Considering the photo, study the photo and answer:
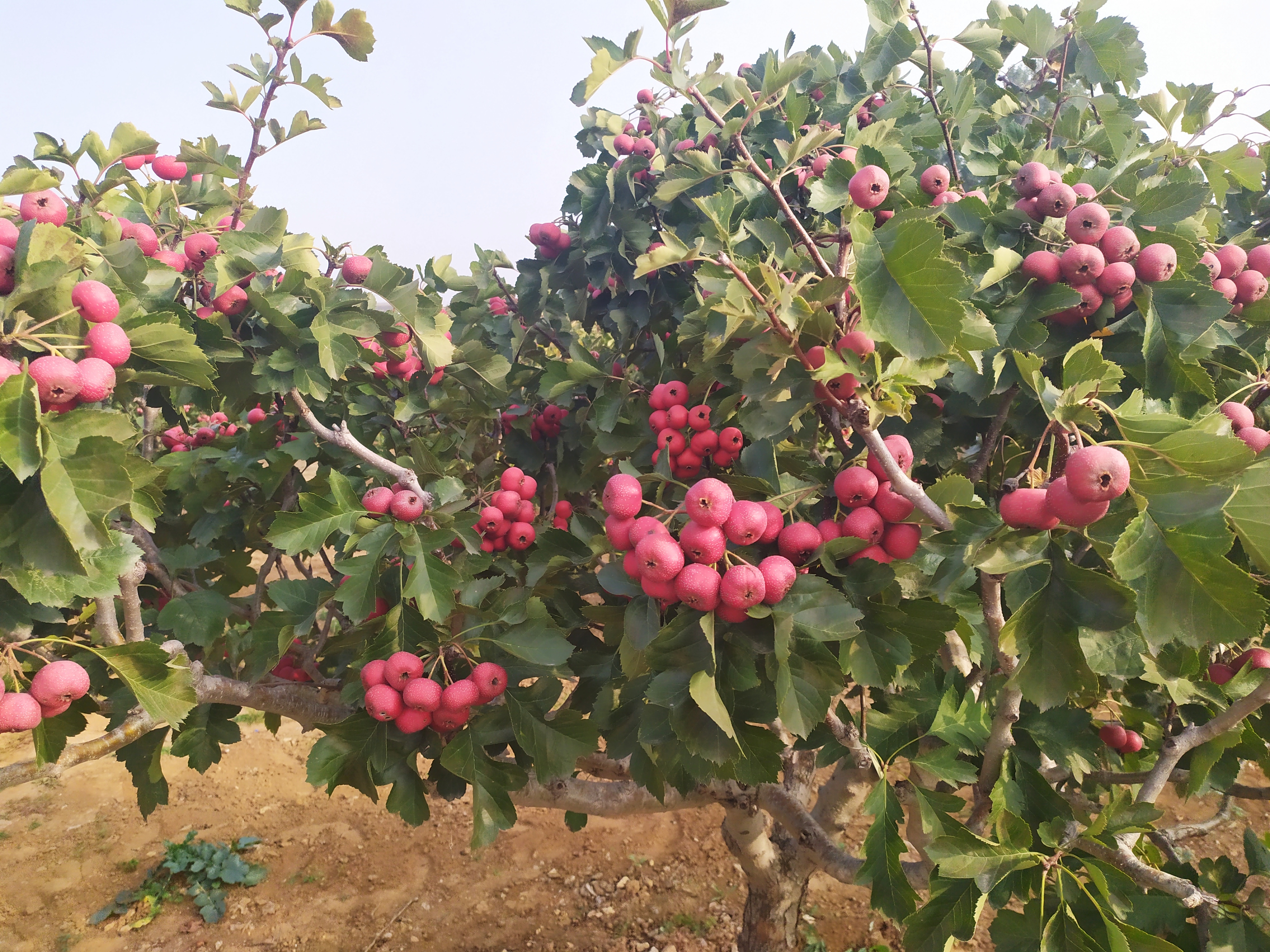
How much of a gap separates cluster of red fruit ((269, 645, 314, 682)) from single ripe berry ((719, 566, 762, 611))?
2.16m

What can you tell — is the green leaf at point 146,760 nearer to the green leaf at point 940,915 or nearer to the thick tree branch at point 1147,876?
the green leaf at point 940,915

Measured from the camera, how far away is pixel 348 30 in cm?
239

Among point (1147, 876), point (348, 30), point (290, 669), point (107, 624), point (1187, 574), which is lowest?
point (1147, 876)

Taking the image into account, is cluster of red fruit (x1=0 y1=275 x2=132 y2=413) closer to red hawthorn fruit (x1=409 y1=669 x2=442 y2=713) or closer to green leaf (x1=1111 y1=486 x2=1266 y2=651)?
red hawthorn fruit (x1=409 y1=669 x2=442 y2=713)

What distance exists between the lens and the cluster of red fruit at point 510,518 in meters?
2.57

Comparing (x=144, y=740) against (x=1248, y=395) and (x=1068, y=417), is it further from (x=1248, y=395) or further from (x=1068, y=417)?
(x=1248, y=395)

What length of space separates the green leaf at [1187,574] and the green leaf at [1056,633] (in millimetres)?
89

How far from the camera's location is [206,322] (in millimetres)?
2105

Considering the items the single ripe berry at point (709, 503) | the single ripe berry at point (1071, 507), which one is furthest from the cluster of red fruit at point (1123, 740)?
the single ripe berry at point (709, 503)

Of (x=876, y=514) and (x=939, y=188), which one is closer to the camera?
(x=876, y=514)

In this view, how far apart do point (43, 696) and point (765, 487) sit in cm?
185

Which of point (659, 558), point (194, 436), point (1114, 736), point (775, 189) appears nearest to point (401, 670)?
point (659, 558)

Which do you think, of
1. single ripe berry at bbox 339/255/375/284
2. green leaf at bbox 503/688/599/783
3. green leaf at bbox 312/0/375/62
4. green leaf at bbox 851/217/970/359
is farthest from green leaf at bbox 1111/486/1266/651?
green leaf at bbox 312/0/375/62

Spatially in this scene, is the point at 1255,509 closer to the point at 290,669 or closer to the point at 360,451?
the point at 360,451
